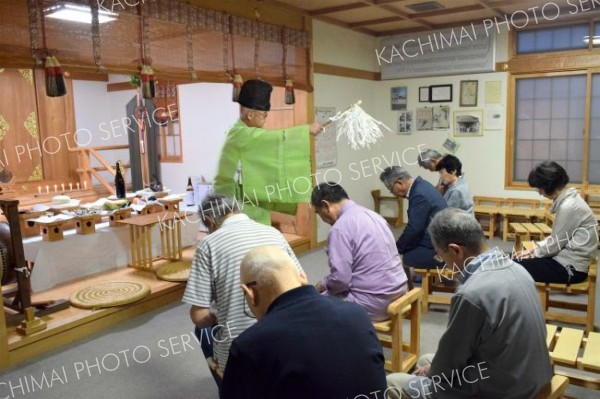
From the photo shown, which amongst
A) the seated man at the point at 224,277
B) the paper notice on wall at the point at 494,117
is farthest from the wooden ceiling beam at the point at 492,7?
the seated man at the point at 224,277

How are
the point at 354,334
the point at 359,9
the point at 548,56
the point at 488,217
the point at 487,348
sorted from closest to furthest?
1. the point at 354,334
2. the point at 487,348
3. the point at 359,9
4. the point at 548,56
5. the point at 488,217

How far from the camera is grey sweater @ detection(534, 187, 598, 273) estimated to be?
284 centimetres

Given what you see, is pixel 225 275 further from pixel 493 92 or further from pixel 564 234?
pixel 493 92

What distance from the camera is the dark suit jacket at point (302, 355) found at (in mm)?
1104

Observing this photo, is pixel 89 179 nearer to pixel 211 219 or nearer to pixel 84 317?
pixel 84 317

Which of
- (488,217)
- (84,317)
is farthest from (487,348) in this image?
(488,217)

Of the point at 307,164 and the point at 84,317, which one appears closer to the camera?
the point at 307,164

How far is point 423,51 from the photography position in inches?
243

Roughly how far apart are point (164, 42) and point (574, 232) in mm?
2918

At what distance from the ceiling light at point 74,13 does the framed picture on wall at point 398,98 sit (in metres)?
4.06

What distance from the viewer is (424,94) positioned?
6254mm

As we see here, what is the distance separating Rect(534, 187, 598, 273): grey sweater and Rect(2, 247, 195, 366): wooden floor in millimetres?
2673

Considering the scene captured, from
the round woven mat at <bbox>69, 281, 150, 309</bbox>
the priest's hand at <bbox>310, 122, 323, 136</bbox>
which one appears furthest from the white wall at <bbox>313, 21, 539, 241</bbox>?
the priest's hand at <bbox>310, 122, 323, 136</bbox>

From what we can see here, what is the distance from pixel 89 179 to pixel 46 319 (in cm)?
367
